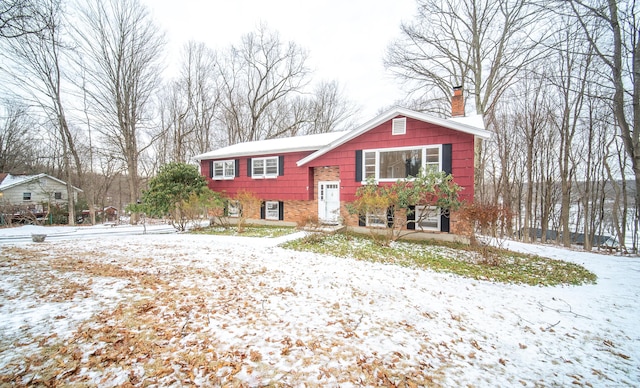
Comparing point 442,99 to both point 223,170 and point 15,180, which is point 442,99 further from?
point 15,180

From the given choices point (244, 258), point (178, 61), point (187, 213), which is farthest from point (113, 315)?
point (178, 61)

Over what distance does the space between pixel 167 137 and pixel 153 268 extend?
2236 cm

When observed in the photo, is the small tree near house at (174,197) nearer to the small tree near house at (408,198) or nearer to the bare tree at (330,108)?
the small tree near house at (408,198)

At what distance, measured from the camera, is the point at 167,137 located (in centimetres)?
2391

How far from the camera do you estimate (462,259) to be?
777 cm

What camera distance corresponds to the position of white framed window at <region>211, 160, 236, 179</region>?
15.2 metres

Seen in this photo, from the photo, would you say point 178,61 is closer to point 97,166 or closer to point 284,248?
point 97,166

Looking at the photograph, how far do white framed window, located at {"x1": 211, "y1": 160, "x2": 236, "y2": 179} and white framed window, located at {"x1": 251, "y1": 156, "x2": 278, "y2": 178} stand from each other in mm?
1450

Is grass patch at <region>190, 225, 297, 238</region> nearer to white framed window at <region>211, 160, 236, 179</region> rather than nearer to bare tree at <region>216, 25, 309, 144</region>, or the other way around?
white framed window at <region>211, 160, 236, 179</region>

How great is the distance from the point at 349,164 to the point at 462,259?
20.7 ft

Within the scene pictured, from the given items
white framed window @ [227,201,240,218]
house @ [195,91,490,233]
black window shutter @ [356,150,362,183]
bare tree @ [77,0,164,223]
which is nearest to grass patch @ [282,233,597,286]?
house @ [195,91,490,233]

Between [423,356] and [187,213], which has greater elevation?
[187,213]

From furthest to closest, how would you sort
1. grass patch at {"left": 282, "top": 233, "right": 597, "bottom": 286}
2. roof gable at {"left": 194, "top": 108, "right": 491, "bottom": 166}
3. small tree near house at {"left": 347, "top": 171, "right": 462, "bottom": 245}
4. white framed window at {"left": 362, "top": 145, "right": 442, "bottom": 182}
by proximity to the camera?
white framed window at {"left": 362, "top": 145, "right": 442, "bottom": 182} < roof gable at {"left": 194, "top": 108, "right": 491, "bottom": 166} < small tree near house at {"left": 347, "top": 171, "right": 462, "bottom": 245} < grass patch at {"left": 282, "top": 233, "right": 597, "bottom": 286}

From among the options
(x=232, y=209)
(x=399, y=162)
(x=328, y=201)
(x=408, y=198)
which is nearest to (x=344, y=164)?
(x=328, y=201)
